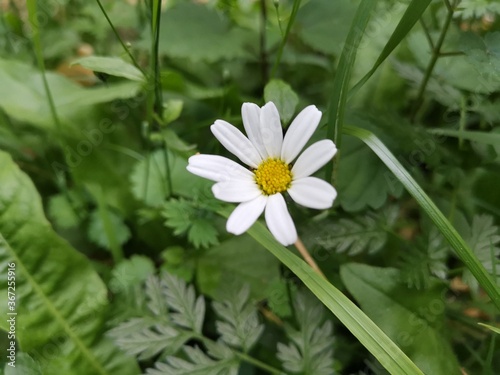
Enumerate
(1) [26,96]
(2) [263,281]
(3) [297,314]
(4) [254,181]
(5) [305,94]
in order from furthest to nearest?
(5) [305,94]
(1) [26,96]
(2) [263,281]
(3) [297,314]
(4) [254,181]

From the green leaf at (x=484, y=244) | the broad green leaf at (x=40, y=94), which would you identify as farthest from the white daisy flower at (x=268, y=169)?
the broad green leaf at (x=40, y=94)

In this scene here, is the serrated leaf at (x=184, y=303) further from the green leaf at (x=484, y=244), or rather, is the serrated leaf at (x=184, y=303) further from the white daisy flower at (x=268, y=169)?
the green leaf at (x=484, y=244)

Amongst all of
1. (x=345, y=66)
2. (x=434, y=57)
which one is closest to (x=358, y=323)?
(x=345, y=66)

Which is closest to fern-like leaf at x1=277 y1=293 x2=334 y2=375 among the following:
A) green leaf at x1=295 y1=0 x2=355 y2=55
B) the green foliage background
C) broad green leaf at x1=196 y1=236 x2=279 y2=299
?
the green foliage background

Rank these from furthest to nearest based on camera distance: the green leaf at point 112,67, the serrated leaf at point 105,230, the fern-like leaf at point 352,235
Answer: the serrated leaf at point 105,230 → the fern-like leaf at point 352,235 → the green leaf at point 112,67

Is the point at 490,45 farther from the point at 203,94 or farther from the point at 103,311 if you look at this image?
the point at 103,311

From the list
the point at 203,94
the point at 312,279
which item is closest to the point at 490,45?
the point at 312,279
